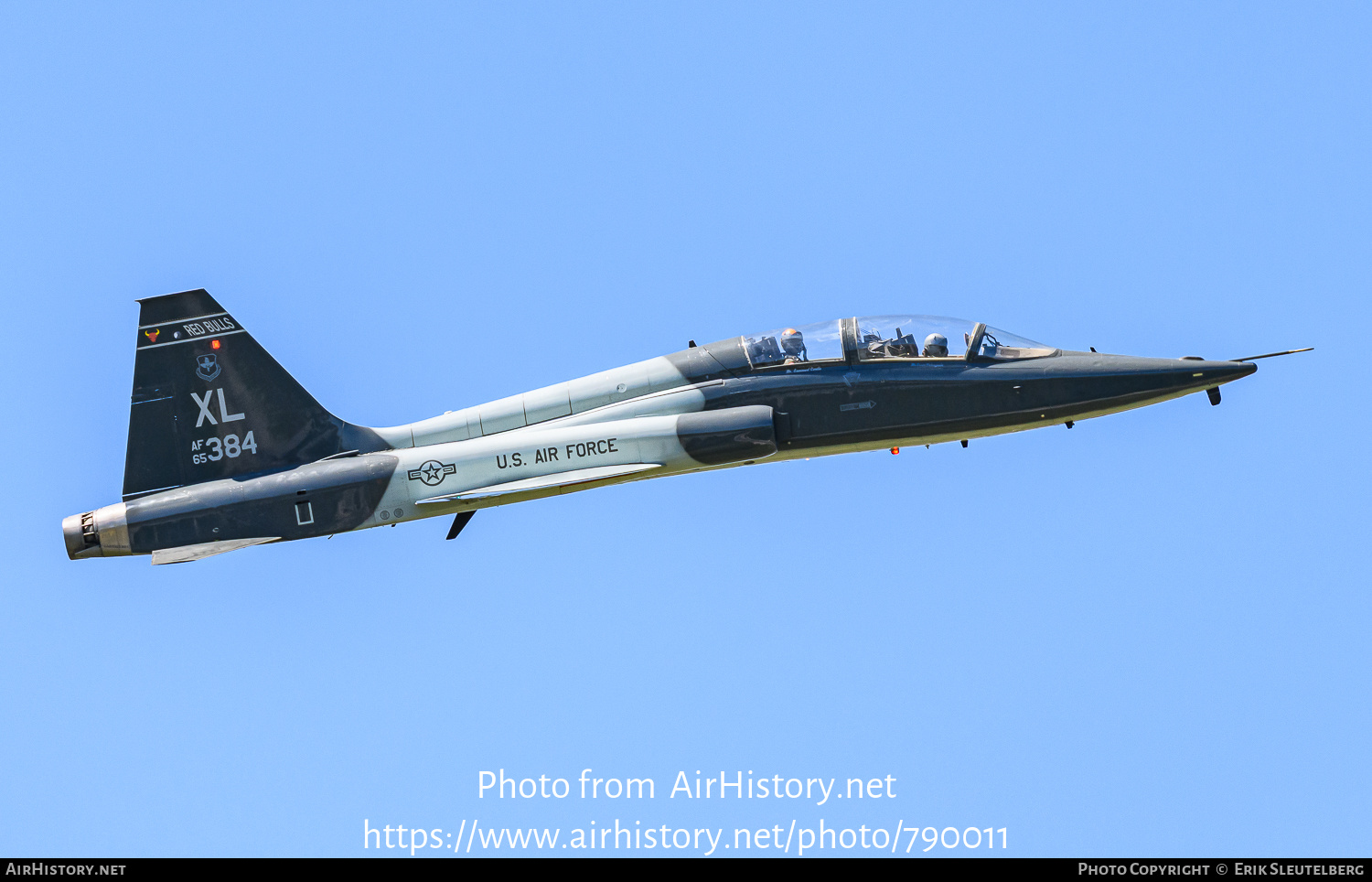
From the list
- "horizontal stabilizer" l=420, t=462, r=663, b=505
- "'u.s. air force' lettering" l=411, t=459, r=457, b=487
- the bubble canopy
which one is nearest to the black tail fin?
"'u.s. air force' lettering" l=411, t=459, r=457, b=487

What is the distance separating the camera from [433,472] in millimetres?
26031

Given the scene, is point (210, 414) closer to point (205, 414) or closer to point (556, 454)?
point (205, 414)

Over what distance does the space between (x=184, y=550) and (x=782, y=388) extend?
9.57m

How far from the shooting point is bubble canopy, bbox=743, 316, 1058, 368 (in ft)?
85.5

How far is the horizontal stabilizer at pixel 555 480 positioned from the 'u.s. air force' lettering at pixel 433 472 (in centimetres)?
29

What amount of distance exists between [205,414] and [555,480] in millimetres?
5945

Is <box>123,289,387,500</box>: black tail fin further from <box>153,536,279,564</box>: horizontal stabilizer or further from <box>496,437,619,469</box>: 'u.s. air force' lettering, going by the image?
<box>496,437,619,469</box>: 'u.s. air force' lettering

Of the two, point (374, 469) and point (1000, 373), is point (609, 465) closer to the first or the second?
point (374, 469)

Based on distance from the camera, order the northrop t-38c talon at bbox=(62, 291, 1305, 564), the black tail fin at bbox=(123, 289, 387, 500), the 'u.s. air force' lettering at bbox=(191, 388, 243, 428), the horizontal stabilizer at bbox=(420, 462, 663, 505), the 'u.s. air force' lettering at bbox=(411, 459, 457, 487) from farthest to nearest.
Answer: the 'u.s. air force' lettering at bbox=(191, 388, 243, 428) < the black tail fin at bbox=(123, 289, 387, 500) < the 'u.s. air force' lettering at bbox=(411, 459, 457, 487) < the northrop t-38c talon at bbox=(62, 291, 1305, 564) < the horizontal stabilizer at bbox=(420, 462, 663, 505)

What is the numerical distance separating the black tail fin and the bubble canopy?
653cm

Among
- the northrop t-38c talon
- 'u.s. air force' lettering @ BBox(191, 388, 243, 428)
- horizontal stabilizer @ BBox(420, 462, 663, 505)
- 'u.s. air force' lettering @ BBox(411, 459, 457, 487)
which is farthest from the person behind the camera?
'u.s. air force' lettering @ BBox(191, 388, 243, 428)

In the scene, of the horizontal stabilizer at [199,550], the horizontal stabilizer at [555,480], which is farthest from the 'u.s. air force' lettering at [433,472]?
the horizontal stabilizer at [199,550]

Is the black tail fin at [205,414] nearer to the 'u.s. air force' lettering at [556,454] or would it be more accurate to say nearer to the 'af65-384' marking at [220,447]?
the 'af65-384' marking at [220,447]
